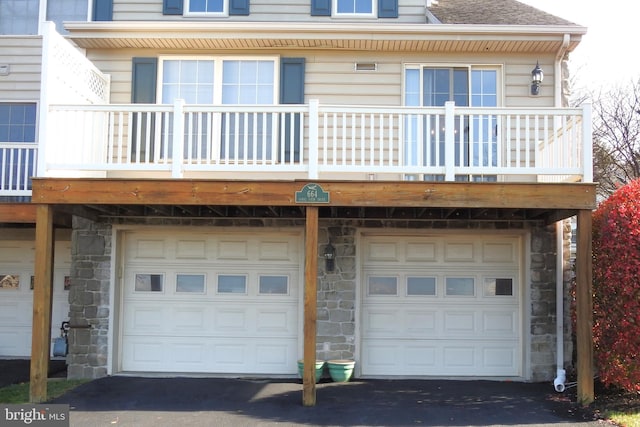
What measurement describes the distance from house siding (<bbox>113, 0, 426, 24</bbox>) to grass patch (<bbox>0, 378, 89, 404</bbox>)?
6.14 meters

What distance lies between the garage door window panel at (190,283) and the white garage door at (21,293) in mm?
2711

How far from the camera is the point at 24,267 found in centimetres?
1083

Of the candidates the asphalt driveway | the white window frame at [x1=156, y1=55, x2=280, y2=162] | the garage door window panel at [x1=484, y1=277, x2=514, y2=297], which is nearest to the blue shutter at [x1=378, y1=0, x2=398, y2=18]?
the white window frame at [x1=156, y1=55, x2=280, y2=162]

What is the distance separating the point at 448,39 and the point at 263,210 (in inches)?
152

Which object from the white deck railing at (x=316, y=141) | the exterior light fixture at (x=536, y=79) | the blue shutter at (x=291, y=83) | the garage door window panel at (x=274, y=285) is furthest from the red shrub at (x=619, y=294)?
the blue shutter at (x=291, y=83)

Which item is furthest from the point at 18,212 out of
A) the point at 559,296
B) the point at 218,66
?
the point at 559,296

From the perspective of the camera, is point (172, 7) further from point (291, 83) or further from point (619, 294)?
point (619, 294)

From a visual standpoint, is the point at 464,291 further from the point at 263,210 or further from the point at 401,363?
the point at 263,210

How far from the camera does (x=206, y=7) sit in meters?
10.6

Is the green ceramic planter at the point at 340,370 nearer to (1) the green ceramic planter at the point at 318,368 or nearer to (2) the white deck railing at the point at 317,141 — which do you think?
(1) the green ceramic planter at the point at 318,368

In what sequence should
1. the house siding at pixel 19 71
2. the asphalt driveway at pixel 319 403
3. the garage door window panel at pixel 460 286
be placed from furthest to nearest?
the house siding at pixel 19 71, the garage door window panel at pixel 460 286, the asphalt driveway at pixel 319 403

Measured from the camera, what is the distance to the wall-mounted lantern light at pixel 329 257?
895 cm

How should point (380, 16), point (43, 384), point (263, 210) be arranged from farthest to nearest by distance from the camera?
point (380, 16) → point (263, 210) → point (43, 384)

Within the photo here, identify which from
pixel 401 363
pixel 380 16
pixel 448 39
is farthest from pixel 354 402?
pixel 380 16
